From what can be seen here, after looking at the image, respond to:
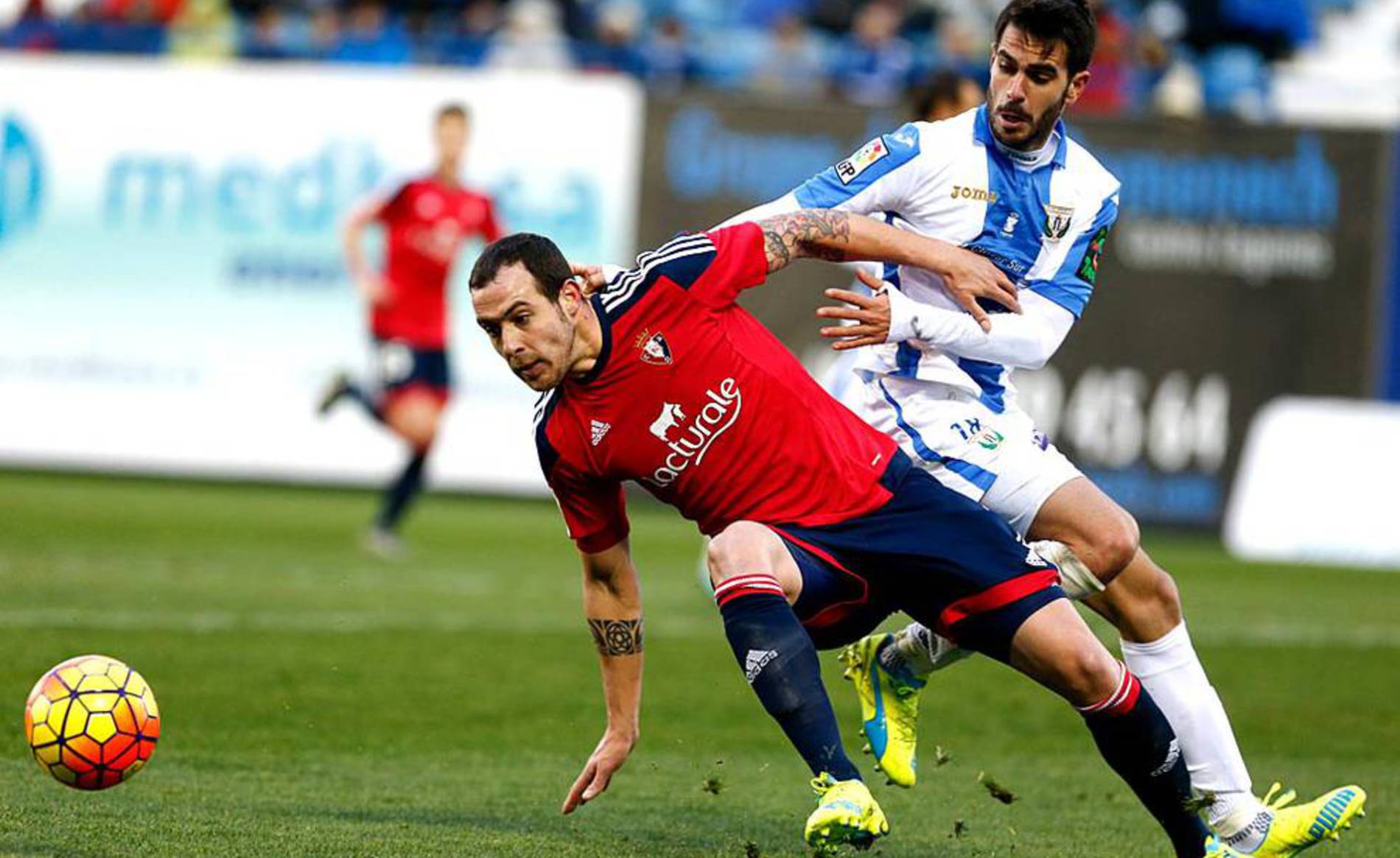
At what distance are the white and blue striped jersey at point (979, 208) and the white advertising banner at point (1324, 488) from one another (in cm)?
1031

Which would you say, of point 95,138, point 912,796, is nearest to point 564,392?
point 912,796

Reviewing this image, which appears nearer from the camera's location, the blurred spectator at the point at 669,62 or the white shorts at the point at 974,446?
the white shorts at the point at 974,446

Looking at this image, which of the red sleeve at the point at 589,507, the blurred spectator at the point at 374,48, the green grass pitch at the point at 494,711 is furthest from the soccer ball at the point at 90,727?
the blurred spectator at the point at 374,48

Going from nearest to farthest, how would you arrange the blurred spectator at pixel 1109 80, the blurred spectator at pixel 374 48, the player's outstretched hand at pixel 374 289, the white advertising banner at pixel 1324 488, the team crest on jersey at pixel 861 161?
the team crest on jersey at pixel 861 161 < the player's outstretched hand at pixel 374 289 < the white advertising banner at pixel 1324 488 < the blurred spectator at pixel 1109 80 < the blurred spectator at pixel 374 48

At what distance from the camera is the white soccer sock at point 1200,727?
20.4ft

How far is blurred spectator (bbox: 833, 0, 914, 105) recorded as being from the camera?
18688 mm

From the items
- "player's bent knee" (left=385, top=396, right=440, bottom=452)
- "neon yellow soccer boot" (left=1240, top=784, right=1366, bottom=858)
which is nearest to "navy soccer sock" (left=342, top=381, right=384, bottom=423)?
"player's bent knee" (left=385, top=396, right=440, bottom=452)

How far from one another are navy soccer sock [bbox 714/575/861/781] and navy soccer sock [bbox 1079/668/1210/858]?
815 millimetres

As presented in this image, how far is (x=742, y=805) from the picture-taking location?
276 inches

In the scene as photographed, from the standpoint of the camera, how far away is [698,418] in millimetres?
5816

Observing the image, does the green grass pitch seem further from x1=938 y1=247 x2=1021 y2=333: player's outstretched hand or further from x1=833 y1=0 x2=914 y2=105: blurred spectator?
x1=833 y1=0 x2=914 y2=105: blurred spectator

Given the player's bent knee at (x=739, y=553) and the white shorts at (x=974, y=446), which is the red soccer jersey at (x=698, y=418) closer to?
the player's bent knee at (x=739, y=553)

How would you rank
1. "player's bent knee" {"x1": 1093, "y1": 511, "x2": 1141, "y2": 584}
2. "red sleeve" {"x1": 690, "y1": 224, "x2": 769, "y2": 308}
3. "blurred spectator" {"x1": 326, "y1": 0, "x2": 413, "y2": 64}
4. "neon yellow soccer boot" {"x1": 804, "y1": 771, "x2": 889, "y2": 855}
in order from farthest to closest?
"blurred spectator" {"x1": 326, "y1": 0, "x2": 413, "y2": 64}
"player's bent knee" {"x1": 1093, "y1": 511, "x2": 1141, "y2": 584}
"red sleeve" {"x1": 690, "y1": 224, "x2": 769, "y2": 308}
"neon yellow soccer boot" {"x1": 804, "y1": 771, "x2": 889, "y2": 855}

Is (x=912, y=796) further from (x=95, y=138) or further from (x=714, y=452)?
(x=95, y=138)
